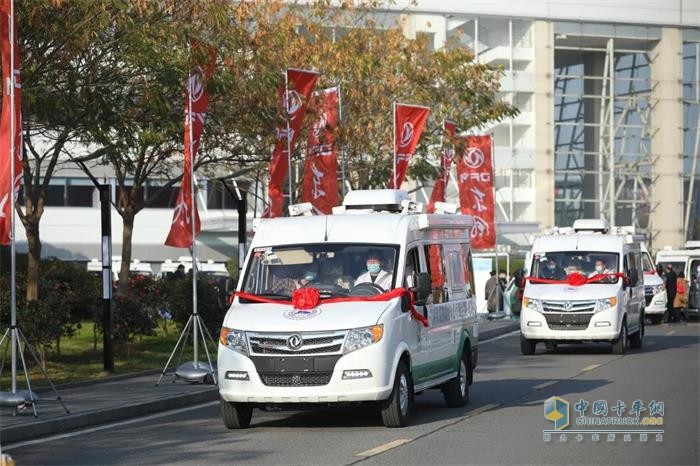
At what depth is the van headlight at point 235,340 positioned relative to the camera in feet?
48.4

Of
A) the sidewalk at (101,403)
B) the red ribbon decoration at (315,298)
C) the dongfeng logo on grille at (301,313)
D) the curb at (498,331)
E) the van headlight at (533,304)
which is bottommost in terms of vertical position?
the curb at (498,331)

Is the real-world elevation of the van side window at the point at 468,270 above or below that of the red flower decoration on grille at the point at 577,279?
above

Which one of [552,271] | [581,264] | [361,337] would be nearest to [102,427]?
[361,337]

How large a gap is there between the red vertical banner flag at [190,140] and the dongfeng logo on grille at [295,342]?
22.8ft

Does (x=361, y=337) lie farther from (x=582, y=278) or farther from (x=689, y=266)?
(x=689, y=266)

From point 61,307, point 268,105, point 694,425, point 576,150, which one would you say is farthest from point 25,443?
point 576,150

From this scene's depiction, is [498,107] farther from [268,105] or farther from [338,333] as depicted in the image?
[338,333]

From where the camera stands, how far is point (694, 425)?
592 inches

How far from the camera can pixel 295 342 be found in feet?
47.5

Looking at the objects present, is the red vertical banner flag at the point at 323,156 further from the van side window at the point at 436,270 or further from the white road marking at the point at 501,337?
the van side window at the point at 436,270

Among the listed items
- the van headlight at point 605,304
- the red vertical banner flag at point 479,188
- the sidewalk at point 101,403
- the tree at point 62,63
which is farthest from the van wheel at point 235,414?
the red vertical banner flag at point 479,188

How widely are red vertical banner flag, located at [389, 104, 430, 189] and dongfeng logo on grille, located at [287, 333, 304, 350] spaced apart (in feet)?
56.3

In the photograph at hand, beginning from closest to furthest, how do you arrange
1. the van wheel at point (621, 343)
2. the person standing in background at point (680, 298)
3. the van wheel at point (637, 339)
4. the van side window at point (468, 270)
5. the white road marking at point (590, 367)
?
the van side window at point (468, 270)
the white road marking at point (590, 367)
the van wheel at point (621, 343)
the van wheel at point (637, 339)
the person standing in background at point (680, 298)

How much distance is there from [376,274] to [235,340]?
73.4 inches
